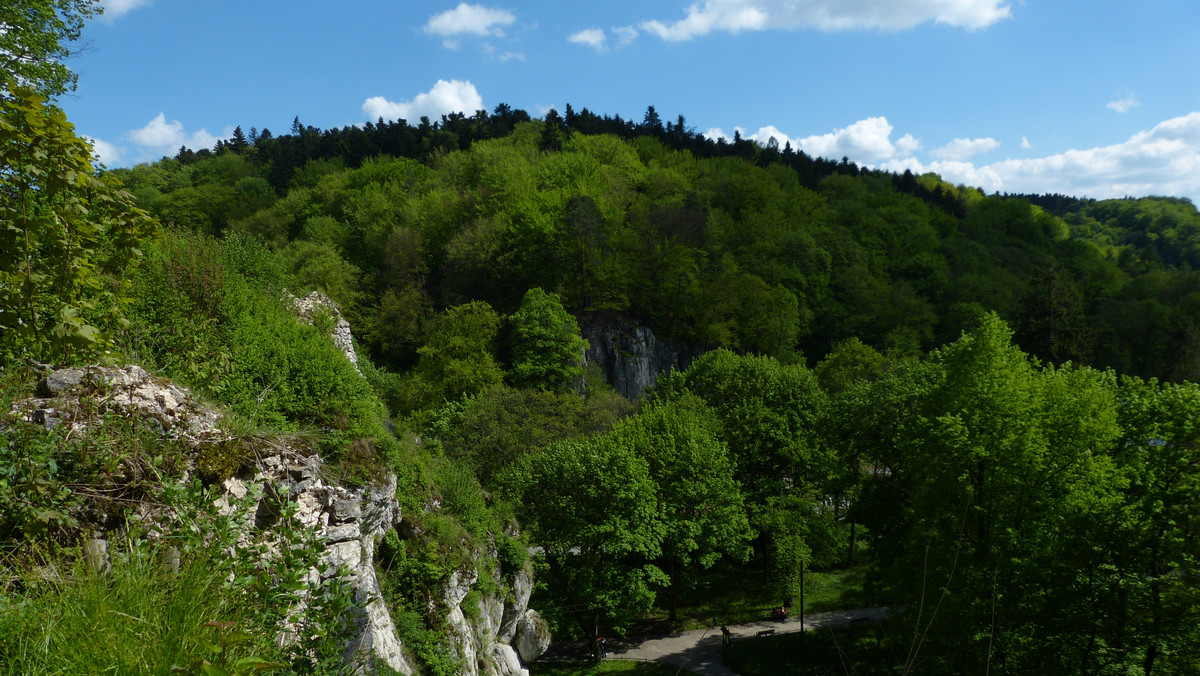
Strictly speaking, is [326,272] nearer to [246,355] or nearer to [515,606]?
[515,606]

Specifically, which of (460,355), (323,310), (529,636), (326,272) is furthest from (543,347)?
(529,636)

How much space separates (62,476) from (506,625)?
12.4 metres

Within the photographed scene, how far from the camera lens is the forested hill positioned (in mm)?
46906

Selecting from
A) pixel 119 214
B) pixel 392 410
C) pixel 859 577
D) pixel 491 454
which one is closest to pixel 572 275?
pixel 392 410

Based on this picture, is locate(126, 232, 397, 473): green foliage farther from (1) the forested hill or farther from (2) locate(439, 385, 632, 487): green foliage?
(1) the forested hill

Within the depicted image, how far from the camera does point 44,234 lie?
5254mm

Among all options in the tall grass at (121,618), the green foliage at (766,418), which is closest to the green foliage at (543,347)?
the green foliage at (766,418)

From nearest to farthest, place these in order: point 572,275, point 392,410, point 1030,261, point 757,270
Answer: point 392,410 → point 572,275 → point 757,270 → point 1030,261

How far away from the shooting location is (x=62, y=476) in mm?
4230

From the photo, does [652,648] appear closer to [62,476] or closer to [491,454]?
[491,454]

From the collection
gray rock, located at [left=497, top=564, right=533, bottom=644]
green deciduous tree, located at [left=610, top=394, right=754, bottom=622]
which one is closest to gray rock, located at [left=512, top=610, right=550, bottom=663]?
gray rock, located at [left=497, top=564, right=533, bottom=644]

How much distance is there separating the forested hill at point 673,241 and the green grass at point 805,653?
26.2 meters

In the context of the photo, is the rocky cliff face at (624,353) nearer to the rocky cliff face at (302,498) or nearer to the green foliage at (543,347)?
the green foliage at (543,347)

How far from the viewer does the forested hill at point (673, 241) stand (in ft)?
154
